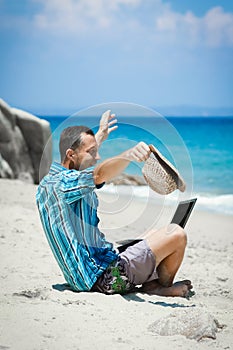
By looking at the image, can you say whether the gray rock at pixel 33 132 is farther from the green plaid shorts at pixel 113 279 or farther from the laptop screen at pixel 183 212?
the green plaid shorts at pixel 113 279

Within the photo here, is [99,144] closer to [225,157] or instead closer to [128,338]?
[128,338]

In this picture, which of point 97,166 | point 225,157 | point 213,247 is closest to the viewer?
point 97,166

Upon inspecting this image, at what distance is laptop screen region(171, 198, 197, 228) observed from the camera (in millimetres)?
3881

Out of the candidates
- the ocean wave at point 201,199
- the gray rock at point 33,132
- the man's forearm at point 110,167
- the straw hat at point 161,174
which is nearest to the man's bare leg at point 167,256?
the ocean wave at point 201,199

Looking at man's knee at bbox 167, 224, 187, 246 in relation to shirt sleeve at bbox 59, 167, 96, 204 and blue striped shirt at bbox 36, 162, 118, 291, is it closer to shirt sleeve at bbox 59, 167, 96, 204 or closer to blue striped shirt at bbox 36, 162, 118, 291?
blue striped shirt at bbox 36, 162, 118, 291

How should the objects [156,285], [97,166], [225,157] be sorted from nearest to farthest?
[97,166], [156,285], [225,157]

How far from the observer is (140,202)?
13.2 feet

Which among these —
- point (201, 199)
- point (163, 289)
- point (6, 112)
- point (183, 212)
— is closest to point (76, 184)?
point (183, 212)

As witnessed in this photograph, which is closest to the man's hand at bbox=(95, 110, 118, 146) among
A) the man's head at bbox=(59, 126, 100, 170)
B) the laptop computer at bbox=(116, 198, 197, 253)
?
the man's head at bbox=(59, 126, 100, 170)

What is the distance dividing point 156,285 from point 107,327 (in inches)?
34.3

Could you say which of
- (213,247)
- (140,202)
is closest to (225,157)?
(213,247)

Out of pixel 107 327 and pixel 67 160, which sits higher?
pixel 67 160

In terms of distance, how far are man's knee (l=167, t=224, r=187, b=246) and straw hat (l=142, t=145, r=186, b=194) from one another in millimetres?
293

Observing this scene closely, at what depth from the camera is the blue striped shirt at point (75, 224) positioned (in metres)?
3.55
